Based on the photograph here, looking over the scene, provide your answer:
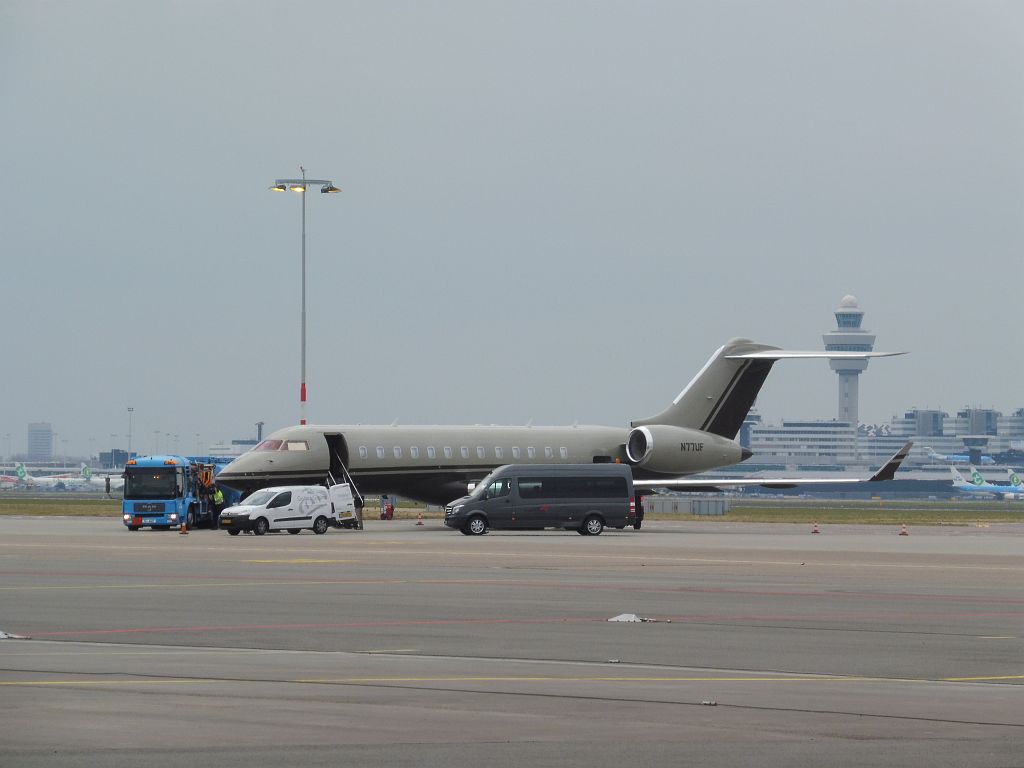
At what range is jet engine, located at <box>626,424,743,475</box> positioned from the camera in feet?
221

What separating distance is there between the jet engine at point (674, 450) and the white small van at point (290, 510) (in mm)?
14765

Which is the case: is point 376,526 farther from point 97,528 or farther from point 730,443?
point 730,443

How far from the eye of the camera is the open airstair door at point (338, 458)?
200ft

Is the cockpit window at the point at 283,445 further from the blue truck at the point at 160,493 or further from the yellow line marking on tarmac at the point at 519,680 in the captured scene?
the yellow line marking on tarmac at the point at 519,680

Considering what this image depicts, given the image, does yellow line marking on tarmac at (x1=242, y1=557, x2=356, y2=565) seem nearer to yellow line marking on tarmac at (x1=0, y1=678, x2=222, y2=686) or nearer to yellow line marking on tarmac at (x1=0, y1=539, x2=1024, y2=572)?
yellow line marking on tarmac at (x1=0, y1=539, x2=1024, y2=572)

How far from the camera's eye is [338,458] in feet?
201

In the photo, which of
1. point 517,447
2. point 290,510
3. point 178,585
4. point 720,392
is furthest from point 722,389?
point 178,585

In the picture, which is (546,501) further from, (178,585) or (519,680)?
(519,680)

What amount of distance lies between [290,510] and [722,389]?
23.1m

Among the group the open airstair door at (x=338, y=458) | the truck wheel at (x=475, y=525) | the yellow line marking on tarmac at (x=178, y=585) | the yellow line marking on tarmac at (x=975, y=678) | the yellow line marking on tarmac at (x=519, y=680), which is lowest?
the truck wheel at (x=475, y=525)

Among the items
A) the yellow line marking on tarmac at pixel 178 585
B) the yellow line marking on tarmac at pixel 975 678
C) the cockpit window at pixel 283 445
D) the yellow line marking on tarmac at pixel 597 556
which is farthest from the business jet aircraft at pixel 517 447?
the yellow line marking on tarmac at pixel 975 678

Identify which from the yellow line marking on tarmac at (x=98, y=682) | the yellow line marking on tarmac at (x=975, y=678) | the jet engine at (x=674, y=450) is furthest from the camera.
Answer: the jet engine at (x=674, y=450)

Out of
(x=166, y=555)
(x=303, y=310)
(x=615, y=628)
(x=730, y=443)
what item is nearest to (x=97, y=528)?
(x=303, y=310)

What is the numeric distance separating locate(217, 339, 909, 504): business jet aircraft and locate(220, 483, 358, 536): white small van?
113 inches
